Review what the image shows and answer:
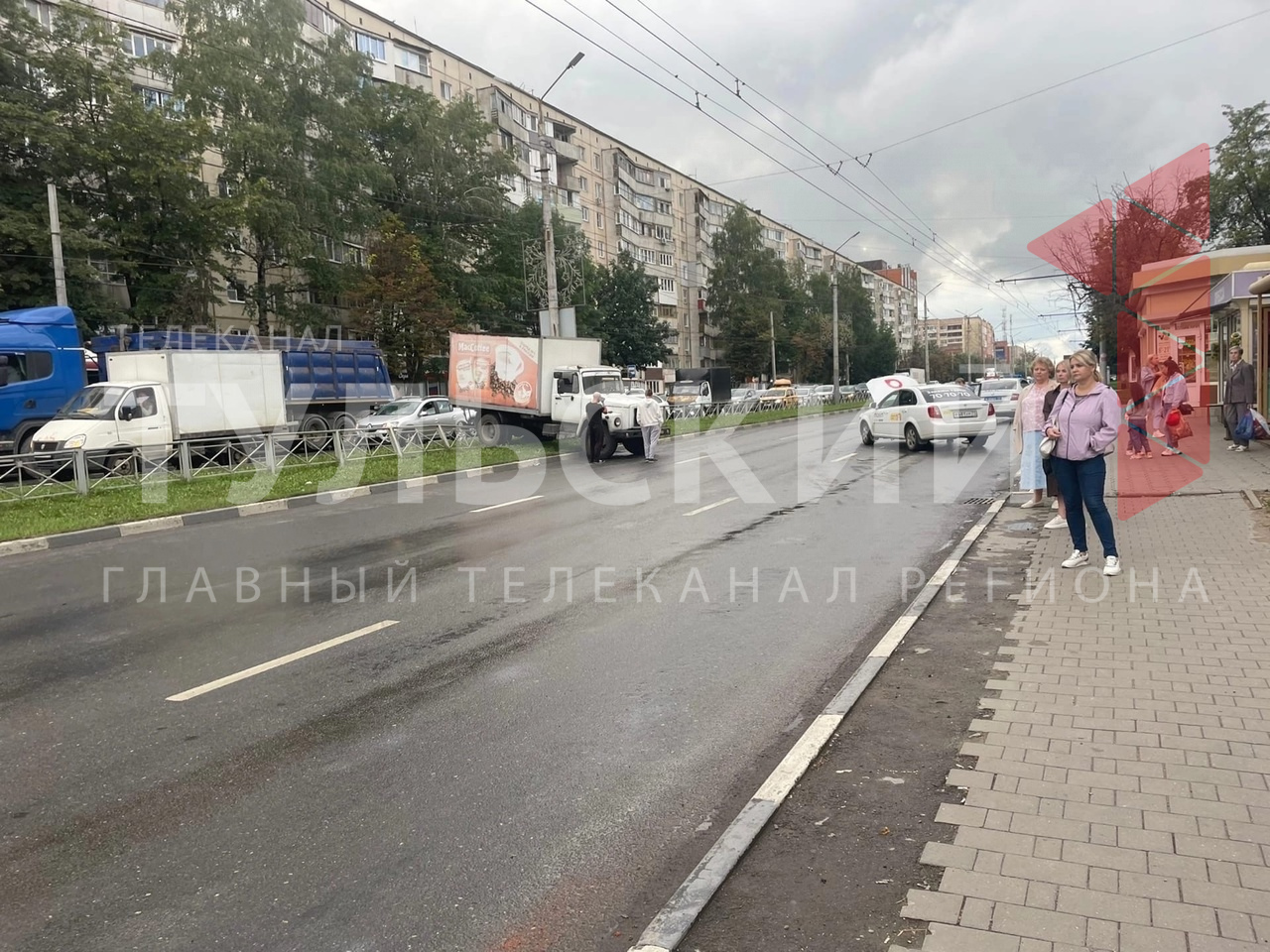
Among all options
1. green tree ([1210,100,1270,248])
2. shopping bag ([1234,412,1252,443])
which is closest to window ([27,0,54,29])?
shopping bag ([1234,412,1252,443])

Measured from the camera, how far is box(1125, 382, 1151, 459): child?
630 inches

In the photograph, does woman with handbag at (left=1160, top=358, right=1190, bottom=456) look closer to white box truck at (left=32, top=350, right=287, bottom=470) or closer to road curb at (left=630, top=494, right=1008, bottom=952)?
road curb at (left=630, top=494, right=1008, bottom=952)

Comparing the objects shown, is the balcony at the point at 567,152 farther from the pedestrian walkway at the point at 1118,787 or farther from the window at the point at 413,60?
the pedestrian walkway at the point at 1118,787

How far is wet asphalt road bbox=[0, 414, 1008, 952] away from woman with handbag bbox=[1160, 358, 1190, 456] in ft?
26.9

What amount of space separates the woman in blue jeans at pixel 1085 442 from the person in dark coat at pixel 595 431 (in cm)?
1331

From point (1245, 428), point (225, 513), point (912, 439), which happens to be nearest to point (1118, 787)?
point (225, 513)

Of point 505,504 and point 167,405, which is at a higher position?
point 167,405

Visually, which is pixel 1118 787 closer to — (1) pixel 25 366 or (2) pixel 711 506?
(2) pixel 711 506

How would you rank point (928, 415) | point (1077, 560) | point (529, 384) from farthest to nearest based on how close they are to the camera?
point (529, 384) → point (928, 415) → point (1077, 560)

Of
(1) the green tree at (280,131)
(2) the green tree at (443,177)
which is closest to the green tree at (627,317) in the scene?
(2) the green tree at (443,177)

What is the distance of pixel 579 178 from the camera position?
63.9 metres

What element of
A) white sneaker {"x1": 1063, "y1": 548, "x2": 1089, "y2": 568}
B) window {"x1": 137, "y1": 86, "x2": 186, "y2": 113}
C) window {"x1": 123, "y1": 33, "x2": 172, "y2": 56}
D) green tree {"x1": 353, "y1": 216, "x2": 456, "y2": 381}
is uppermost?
window {"x1": 123, "y1": 33, "x2": 172, "y2": 56}

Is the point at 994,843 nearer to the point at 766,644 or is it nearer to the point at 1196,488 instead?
the point at 766,644

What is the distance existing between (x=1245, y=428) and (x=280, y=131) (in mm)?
32917
